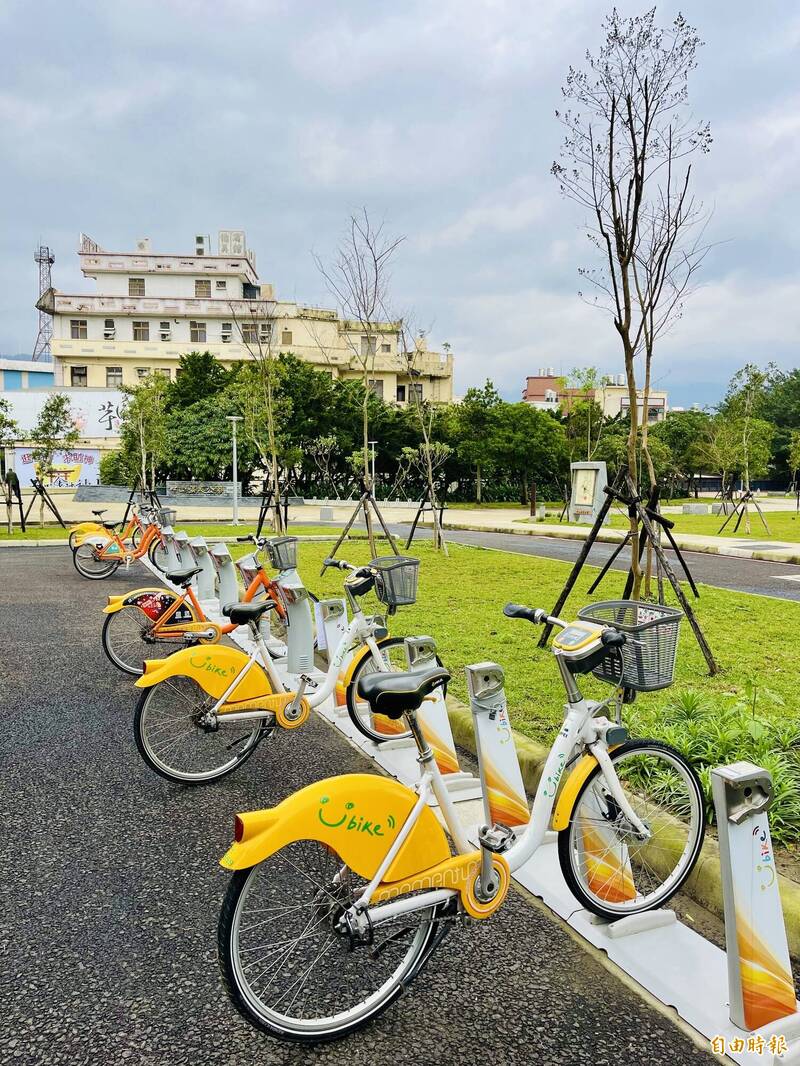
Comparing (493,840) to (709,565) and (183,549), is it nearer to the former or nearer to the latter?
(183,549)

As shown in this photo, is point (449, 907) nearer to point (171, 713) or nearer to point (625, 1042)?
point (625, 1042)

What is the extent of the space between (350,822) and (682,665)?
168 inches

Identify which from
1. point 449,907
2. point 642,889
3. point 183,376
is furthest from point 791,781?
point 183,376

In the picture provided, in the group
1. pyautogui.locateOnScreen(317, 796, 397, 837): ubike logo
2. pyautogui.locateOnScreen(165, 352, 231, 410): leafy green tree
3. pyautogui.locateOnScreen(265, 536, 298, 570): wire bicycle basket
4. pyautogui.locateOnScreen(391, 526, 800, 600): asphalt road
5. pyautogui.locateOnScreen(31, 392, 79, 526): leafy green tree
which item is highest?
pyautogui.locateOnScreen(165, 352, 231, 410): leafy green tree

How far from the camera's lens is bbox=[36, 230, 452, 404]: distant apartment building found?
179 feet

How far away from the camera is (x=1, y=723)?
5.00 m

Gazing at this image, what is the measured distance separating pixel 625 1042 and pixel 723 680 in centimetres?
367

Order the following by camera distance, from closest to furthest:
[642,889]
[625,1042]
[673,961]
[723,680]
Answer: [625,1042] → [673,961] → [642,889] → [723,680]

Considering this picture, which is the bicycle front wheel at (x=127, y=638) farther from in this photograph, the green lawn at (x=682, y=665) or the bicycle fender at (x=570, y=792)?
the bicycle fender at (x=570, y=792)

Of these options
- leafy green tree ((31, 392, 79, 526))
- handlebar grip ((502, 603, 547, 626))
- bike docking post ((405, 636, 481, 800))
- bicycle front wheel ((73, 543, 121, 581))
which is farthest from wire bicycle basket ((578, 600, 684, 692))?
leafy green tree ((31, 392, 79, 526))

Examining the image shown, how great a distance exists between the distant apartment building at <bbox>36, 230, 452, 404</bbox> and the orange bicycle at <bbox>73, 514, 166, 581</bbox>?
41875 millimetres

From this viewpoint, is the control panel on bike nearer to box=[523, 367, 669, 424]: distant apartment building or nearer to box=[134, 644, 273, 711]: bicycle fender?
box=[134, 644, 273, 711]: bicycle fender

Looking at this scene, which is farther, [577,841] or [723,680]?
[723,680]

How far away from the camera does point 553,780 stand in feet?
8.83
